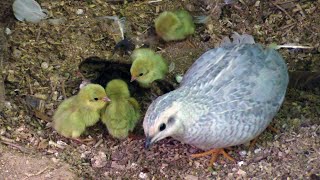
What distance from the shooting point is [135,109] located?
217 inches

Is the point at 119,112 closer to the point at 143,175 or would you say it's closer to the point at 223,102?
the point at 143,175

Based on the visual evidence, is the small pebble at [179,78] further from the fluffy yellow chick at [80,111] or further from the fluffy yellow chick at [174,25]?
the fluffy yellow chick at [80,111]

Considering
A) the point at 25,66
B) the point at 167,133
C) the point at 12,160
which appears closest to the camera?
the point at 167,133

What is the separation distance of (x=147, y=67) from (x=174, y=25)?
24.3 inches

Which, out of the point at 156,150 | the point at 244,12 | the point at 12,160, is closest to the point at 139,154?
the point at 156,150

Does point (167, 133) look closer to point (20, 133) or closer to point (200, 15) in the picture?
point (20, 133)

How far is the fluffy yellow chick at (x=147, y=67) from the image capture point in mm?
5625

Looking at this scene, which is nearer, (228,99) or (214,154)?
(228,99)

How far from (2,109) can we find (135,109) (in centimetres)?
107

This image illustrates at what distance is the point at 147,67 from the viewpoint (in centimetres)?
566

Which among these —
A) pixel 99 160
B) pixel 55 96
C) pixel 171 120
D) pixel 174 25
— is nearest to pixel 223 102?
pixel 171 120

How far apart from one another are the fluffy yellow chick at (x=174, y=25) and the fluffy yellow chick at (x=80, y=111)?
1046mm

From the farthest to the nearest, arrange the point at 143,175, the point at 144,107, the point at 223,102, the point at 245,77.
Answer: the point at 144,107 → the point at 143,175 → the point at 245,77 → the point at 223,102

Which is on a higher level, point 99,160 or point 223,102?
point 223,102
